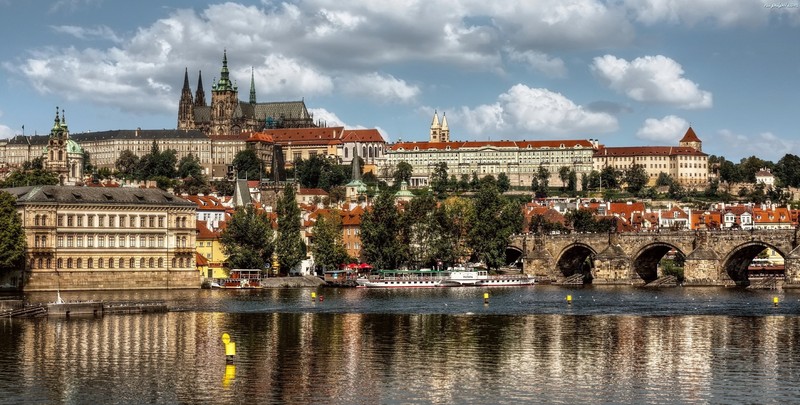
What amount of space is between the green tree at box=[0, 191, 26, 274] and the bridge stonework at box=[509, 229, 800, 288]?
47.8 meters

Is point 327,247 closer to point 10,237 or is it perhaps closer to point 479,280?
point 479,280

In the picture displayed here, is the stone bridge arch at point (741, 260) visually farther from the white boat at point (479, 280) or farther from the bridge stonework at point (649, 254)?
the white boat at point (479, 280)

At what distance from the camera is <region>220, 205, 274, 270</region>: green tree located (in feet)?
350

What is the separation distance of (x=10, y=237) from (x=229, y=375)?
151ft

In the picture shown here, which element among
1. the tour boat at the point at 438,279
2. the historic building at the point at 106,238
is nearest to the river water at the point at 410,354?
the historic building at the point at 106,238

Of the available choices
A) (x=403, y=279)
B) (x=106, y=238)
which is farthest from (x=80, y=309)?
(x=403, y=279)

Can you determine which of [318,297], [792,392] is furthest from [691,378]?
[318,297]

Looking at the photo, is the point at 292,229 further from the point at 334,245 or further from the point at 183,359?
the point at 183,359

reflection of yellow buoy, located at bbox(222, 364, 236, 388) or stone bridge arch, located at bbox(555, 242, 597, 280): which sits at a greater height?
stone bridge arch, located at bbox(555, 242, 597, 280)

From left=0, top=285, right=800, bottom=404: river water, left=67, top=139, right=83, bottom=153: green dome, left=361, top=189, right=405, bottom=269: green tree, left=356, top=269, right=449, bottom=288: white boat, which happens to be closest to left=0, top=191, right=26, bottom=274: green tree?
left=0, top=285, right=800, bottom=404: river water

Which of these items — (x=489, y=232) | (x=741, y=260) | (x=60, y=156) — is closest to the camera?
(x=741, y=260)

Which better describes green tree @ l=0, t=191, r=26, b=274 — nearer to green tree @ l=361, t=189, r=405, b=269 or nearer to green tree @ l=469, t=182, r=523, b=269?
green tree @ l=361, t=189, r=405, b=269

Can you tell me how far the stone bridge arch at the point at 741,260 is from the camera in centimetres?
10644

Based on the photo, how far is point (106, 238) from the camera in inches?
3777
